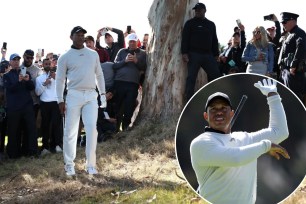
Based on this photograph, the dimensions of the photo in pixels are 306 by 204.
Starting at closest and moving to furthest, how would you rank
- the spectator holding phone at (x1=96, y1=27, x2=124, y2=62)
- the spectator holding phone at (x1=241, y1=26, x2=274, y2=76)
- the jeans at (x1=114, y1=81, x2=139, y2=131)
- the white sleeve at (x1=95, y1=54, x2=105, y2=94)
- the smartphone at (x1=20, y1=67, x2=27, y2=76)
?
the white sleeve at (x1=95, y1=54, x2=105, y2=94), the spectator holding phone at (x1=241, y1=26, x2=274, y2=76), the smartphone at (x1=20, y1=67, x2=27, y2=76), the jeans at (x1=114, y1=81, x2=139, y2=131), the spectator holding phone at (x1=96, y1=27, x2=124, y2=62)

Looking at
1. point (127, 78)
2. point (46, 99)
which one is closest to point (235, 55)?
point (127, 78)

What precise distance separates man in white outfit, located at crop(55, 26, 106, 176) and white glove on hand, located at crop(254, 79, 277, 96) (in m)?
5.34

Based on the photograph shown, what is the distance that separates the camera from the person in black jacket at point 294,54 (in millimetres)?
7613

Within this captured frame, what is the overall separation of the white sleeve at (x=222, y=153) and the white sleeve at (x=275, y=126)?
1.6 inches

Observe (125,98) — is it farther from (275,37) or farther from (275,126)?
(275,126)

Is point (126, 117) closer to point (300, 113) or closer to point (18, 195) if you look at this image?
point (18, 195)

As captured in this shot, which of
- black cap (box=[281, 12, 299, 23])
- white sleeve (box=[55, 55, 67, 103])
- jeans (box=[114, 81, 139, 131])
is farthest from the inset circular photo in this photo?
jeans (box=[114, 81, 139, 131])

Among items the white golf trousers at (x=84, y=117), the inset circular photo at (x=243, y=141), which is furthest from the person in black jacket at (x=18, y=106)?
the inset circular photo at (x=243, y=141)

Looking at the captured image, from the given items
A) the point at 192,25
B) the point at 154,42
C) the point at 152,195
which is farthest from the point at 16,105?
the point at 152,195

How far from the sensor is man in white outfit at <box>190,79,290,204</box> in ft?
4.58

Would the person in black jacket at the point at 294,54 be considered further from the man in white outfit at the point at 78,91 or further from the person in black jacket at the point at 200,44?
the man in white outfit at the point at 78,91

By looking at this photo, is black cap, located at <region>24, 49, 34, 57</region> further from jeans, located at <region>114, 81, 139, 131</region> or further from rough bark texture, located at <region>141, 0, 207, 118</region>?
rough bark texture, located at <region>141, 0, 207, 118</region>

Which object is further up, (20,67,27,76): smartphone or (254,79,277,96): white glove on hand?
(254,79,277,96): white glove on hand

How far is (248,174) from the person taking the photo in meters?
1.45
